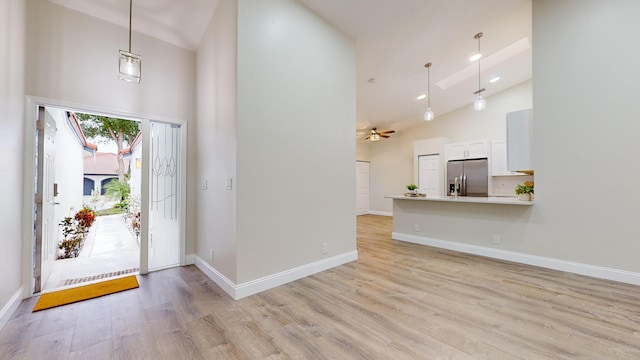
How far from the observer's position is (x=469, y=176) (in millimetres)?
6871

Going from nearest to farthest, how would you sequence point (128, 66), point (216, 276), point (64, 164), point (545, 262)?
point (128, 66) → point (216, 276) → point (545, 262) → point (64, 164)

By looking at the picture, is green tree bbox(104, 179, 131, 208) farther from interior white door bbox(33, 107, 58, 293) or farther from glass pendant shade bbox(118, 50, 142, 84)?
glass pendant shade bbox(118, 50, 142, 84)

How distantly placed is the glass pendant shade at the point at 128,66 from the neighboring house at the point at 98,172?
1081cm

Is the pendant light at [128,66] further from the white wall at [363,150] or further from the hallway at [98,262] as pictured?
the white wall at [363,150]

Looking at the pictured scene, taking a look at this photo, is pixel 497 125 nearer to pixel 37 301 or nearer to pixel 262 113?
pixel 262 113

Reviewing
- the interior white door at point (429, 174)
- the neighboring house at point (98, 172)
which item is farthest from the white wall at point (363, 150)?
the neighboring house at point (98, 172)

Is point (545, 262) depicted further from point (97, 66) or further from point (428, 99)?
point (97, 66)

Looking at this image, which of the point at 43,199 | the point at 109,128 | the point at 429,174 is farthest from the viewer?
the point at 429,174

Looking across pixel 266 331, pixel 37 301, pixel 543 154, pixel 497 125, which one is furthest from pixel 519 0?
pixel 37 301

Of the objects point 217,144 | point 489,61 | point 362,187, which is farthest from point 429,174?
point 217,144

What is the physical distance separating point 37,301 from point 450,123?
362 inches

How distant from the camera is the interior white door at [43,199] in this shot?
8.86 feet

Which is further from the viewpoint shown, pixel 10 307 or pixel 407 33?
pixel 407 33

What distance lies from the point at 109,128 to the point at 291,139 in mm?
7620
